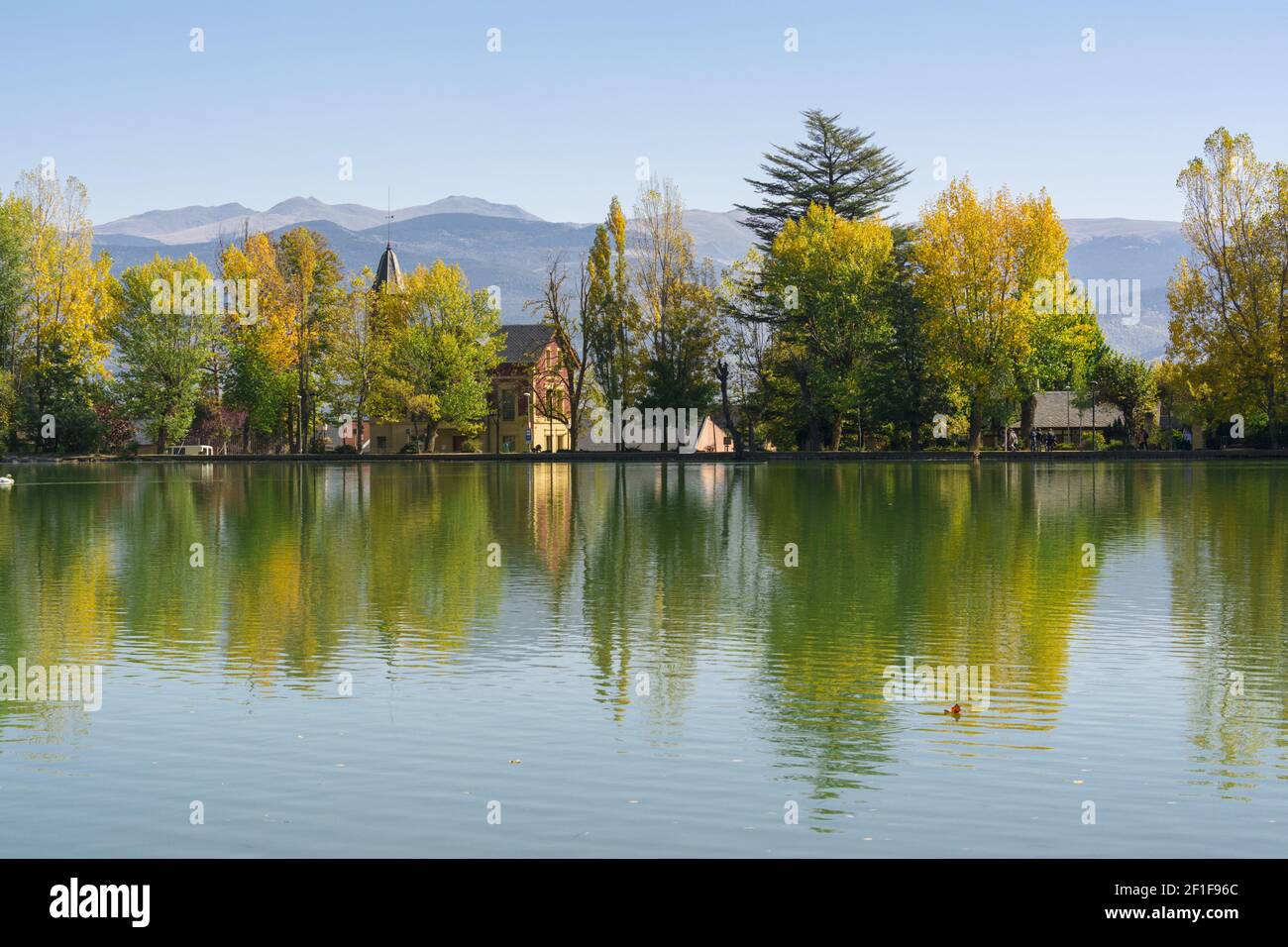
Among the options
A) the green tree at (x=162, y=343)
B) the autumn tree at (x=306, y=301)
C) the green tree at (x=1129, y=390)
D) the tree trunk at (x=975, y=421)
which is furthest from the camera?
the green tree at (x=1129, y=390)

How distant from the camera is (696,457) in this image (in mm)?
100000

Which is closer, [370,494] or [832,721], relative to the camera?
[832,721]

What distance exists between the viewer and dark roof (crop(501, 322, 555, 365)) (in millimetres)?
124312

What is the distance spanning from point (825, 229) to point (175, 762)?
278 ft

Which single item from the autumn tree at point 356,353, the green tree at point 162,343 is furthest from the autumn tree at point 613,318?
the green tree at point 162,343

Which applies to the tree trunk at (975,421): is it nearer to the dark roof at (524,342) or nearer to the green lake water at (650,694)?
the dark roof at (524,342)

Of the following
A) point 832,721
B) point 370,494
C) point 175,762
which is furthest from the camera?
point 370,494

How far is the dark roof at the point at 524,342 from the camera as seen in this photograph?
124m

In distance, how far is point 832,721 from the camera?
1321 cm

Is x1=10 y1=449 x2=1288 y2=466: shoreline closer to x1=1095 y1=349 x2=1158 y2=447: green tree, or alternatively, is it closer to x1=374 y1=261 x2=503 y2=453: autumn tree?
x1=374 y1=261 x2=503 y2=453: autumn tree

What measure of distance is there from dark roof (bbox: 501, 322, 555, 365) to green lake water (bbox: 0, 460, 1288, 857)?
297 feet

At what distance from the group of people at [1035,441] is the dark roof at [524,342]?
39.7 metres
